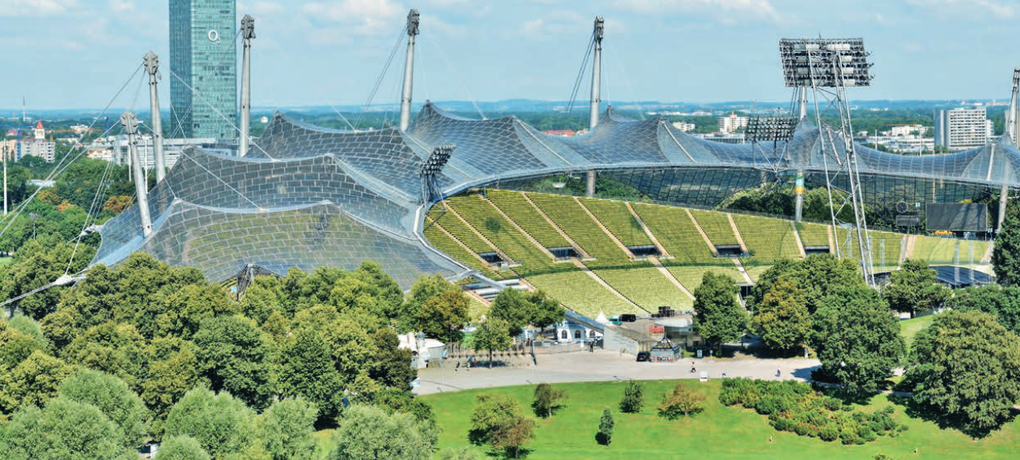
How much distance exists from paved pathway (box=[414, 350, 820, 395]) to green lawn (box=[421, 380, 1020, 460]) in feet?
→ 10.0

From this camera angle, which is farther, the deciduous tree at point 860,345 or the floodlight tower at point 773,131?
the floodlight tower at point 773,131

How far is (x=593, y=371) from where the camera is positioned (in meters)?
83.8

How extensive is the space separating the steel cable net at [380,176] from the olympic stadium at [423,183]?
125 millimetres

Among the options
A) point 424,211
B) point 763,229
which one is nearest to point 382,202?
point 424,211

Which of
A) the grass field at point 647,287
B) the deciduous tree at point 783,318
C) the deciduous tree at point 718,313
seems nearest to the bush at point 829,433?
the deciduous tree at point 783,318

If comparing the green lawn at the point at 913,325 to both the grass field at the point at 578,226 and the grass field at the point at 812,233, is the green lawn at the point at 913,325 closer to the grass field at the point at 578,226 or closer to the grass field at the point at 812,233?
the grass field at the point at 578,226

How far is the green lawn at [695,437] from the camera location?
6950cm

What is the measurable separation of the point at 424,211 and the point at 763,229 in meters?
29.6

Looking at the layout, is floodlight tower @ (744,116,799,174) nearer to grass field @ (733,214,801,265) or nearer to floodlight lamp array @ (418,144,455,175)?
grass field @ (733,214,801,265)

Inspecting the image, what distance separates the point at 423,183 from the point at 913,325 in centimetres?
3836

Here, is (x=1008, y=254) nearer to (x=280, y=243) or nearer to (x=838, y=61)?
(x=838, y=61)

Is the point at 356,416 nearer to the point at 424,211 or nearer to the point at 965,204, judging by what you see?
the point at 424,211

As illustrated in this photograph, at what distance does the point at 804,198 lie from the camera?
13350 cm

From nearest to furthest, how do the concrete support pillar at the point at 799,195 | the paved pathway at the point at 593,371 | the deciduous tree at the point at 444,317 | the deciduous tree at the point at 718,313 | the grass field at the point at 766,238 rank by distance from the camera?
the paved pathway at the point at 593,371
the deciduous tree at the point at 444,317
the deciduous tree at the point at 718,313
the grass field at the point at 766,238
the concrete support pillar at the point at 799,195
